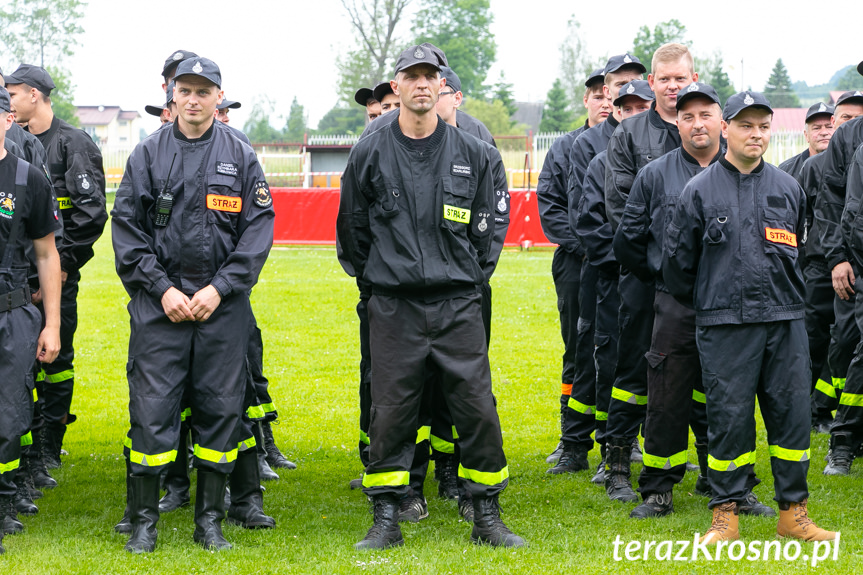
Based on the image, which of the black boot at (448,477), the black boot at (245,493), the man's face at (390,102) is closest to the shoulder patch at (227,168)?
the black boot at (245,493)

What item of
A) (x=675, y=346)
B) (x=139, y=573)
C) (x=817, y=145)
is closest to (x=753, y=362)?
(x=675, y=346)

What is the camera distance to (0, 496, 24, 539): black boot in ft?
19.1

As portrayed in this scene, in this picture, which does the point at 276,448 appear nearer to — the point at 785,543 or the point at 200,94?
the point at 200,94

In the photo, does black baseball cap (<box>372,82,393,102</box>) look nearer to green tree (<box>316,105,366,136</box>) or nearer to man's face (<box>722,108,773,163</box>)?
man's face (<box>722,108,773,163</box>)

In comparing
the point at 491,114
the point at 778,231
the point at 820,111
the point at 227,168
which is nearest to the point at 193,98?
the point at 227,168

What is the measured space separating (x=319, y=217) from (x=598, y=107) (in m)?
17.0

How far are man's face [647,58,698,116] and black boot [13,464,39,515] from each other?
4.88m

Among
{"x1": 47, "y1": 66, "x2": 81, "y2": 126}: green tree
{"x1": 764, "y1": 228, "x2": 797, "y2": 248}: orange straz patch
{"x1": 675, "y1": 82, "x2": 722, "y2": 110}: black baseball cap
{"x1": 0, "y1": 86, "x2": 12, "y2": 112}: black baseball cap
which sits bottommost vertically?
{"x1": 764, "y1": 228, "x2": 797, "y2": 248}: orange straz patch

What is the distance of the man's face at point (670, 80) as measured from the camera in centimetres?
670

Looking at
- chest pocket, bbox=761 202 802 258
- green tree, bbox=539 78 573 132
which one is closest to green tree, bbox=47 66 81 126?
green tree, bbox=539 78 573 132

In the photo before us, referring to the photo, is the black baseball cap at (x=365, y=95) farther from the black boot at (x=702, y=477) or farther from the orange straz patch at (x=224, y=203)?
the black boot at (x=702, y=477)

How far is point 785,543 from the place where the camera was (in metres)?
5.46

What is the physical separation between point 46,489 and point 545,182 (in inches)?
178

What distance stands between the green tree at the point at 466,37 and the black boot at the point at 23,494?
6334 centimetres
